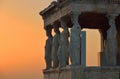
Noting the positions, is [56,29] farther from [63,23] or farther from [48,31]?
[63,23]

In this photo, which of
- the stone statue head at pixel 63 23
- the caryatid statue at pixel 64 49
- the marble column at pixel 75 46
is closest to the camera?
the marble column at pixel 75 46

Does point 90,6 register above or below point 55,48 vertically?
above

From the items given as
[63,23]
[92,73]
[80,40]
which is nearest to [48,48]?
[63,23]

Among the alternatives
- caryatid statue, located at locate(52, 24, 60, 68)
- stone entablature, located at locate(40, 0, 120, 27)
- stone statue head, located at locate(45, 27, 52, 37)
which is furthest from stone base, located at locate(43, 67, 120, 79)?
stone statue head, located at locate(45, 27, 52, 37)

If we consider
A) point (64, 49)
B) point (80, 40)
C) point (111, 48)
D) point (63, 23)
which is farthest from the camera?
point (63, 23)

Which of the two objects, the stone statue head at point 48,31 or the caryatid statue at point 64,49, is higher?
the stone statue head at point 48,31

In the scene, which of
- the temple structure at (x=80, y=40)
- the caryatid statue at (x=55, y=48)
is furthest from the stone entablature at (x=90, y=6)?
the caryatid statue at (x=55, y=48)

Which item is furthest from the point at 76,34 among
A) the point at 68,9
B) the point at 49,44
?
the point at 49,44

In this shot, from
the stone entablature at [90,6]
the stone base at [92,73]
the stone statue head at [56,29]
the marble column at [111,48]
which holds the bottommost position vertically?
the stone base at [92,73]

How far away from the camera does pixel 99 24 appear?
1913 inches

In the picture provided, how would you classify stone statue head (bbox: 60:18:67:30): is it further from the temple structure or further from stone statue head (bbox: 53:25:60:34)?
stone statue head (bbox: 53:25:60:34)

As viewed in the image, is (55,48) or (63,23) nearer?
(63,23)

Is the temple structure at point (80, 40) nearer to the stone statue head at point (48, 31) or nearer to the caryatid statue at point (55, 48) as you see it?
the caryatid statue at point (55, 48)

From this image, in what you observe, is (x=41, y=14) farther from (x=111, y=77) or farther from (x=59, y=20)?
(x=111, y=77)
